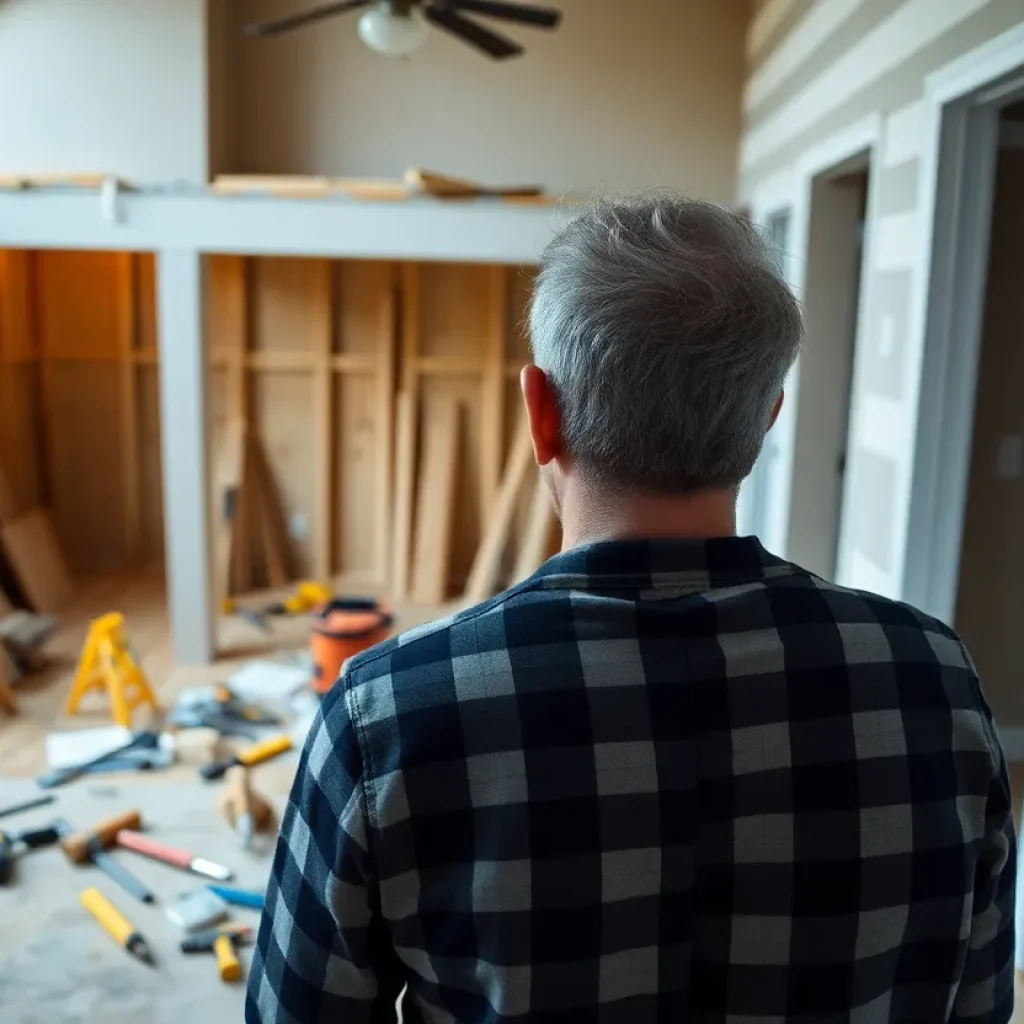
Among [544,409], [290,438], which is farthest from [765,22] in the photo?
[544,409]

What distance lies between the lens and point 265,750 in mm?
3850

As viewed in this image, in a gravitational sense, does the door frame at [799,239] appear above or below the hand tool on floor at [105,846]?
above

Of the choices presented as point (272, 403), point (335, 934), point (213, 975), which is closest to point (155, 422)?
point (272, 403)

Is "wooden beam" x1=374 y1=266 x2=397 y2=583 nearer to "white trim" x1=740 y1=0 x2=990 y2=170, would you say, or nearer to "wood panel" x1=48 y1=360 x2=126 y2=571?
"wood panel" x1=48 y1=360 x2=126 y2=571

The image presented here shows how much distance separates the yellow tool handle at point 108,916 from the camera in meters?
2.68

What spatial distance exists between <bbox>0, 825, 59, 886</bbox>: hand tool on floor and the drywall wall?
3106 millimetres

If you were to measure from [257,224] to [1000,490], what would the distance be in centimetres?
318

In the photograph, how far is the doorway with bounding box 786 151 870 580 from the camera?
11.9ft

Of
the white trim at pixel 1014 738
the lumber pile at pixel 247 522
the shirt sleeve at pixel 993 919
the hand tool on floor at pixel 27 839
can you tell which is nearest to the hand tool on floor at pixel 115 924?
the hand tool on floor at pixel 27 839

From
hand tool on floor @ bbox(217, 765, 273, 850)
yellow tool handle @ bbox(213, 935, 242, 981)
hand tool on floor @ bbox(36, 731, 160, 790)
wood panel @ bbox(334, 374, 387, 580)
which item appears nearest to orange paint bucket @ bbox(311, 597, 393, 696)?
hand tool on floor @ bbox(36, 731, 160, 790)

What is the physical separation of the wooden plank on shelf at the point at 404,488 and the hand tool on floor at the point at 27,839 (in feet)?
9.80

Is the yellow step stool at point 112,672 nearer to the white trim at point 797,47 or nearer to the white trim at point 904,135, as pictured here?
the white trim at point 904,135

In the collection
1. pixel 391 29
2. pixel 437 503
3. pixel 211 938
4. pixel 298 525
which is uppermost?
pixel 391 29

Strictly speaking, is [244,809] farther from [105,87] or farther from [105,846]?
[105,87]
